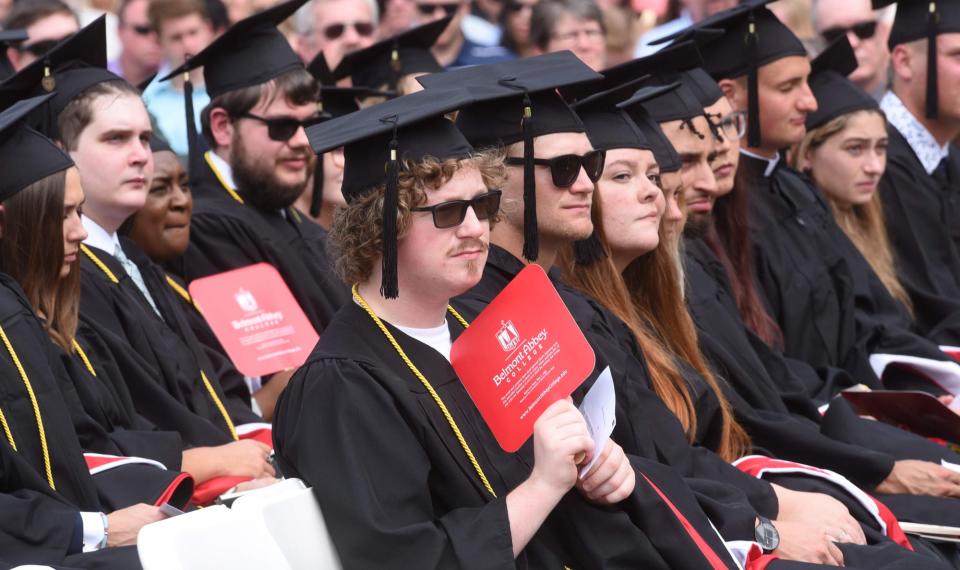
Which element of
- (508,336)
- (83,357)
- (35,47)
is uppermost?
(508,336)

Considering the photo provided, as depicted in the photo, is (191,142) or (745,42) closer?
(191,142)

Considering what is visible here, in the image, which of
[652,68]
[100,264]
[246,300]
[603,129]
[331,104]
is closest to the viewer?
[603,129]

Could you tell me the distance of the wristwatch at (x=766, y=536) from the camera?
13.4 ft

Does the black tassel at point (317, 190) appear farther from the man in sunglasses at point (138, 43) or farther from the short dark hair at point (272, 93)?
the man in sunglasses at point (138, 43)

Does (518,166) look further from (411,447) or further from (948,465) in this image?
(948,465)

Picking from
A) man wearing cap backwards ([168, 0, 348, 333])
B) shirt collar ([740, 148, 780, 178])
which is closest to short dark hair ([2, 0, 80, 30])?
man wearing cap backwards ([168, 0, 348, 333])

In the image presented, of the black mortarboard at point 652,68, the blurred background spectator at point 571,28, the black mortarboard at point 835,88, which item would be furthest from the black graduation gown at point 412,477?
the blurred background spectator at point 571,28

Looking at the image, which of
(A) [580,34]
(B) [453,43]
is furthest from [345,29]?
(A) [580,34]

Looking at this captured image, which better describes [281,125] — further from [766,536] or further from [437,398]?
[437,398]

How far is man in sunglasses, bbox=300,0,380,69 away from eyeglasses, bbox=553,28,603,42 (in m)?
1.16

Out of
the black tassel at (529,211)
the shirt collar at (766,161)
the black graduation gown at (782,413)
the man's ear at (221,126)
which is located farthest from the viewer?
the shirt collar at (766,161)

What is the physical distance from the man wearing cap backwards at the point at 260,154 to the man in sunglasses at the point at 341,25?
7.41 ft

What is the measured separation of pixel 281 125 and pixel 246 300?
114 cm

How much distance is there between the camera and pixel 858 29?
9.84 m
